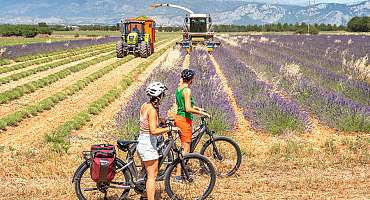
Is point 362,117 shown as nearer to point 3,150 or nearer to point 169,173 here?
point 169,173

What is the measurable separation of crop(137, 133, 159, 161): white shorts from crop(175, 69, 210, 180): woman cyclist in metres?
1.03

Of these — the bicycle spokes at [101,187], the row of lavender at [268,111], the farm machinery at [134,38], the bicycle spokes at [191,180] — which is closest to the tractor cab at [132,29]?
the farm machinery at [134,38]

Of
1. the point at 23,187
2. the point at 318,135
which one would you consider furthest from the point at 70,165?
the point at 318,135

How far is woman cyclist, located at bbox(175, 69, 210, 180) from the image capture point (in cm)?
630

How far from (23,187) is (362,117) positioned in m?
6.50

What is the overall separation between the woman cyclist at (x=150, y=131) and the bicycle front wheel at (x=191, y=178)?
0.36m

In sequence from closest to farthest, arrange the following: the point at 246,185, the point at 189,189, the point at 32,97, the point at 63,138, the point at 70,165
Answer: the point at 189,189 → the point at 246,185 → the point at 70,165 → the point at 63,138 → the point at 32,97

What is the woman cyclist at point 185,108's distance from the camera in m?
6.30

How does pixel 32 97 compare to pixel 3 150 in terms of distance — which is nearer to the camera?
pixel 3 150

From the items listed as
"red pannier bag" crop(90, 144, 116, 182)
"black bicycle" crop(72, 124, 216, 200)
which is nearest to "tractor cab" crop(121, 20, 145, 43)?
"black bicycle" crop(72, 124, 216, 200)

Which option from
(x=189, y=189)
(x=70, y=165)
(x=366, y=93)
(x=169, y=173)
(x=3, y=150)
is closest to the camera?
(x=169, y=173)

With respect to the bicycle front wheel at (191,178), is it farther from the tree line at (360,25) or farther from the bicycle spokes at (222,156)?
the tree line at (360,25)

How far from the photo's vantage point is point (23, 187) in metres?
6.66

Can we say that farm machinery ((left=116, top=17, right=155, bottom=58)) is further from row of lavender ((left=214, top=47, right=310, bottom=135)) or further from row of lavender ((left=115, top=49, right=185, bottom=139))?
row of lavender ((left=214, top=47, right=310, bottom=135))
